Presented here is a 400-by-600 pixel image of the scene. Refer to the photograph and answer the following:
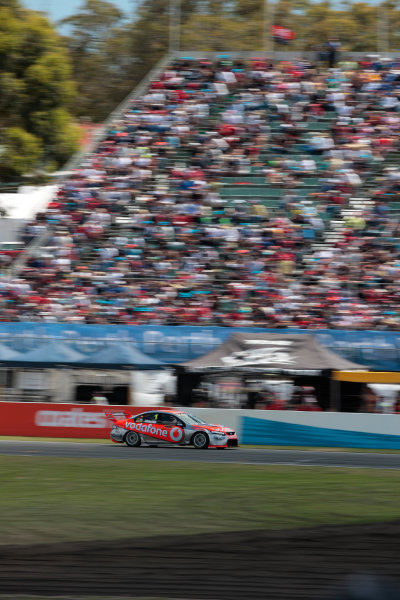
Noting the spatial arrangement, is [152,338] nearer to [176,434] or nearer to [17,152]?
[176,434]

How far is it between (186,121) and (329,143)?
5195 mm

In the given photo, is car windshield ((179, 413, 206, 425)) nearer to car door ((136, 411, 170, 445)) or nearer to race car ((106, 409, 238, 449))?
race car ((106, 409, 238, 449))

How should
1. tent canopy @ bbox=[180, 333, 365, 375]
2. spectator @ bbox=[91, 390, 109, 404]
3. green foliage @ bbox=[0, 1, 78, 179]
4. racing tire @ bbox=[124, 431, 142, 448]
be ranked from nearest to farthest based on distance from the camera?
racing tire @ bbox=[124, 431, 142, 448] < tent canopy @ bbox=[180, 333, 365, 375] < spectator @ bbox=[91, 390, 109, 404] < green foliage @ bbox=[0, 1, 78, 179]

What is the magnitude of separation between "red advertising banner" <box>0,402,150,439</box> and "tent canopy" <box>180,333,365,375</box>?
2.25 meters

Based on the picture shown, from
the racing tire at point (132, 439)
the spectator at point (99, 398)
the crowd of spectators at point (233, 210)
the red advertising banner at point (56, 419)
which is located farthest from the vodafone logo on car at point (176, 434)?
the crowd of spectators at point (233, 210)

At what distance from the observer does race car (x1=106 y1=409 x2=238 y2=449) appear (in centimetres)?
2066

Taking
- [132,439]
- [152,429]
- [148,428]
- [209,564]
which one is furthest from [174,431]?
[209,564]

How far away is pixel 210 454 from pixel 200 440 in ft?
4.88

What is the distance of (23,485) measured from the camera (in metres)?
13.5

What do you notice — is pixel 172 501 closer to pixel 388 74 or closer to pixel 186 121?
pixel 186 121

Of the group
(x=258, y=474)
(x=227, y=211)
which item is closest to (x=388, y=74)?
(x=227, y=211)

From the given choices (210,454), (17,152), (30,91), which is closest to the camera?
(210,454)

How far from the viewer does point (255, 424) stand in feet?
73.1

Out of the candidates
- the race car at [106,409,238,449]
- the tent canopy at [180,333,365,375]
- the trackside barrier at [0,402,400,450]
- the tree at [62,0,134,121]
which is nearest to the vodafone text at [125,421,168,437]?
the race car at [106,409,238,449]
